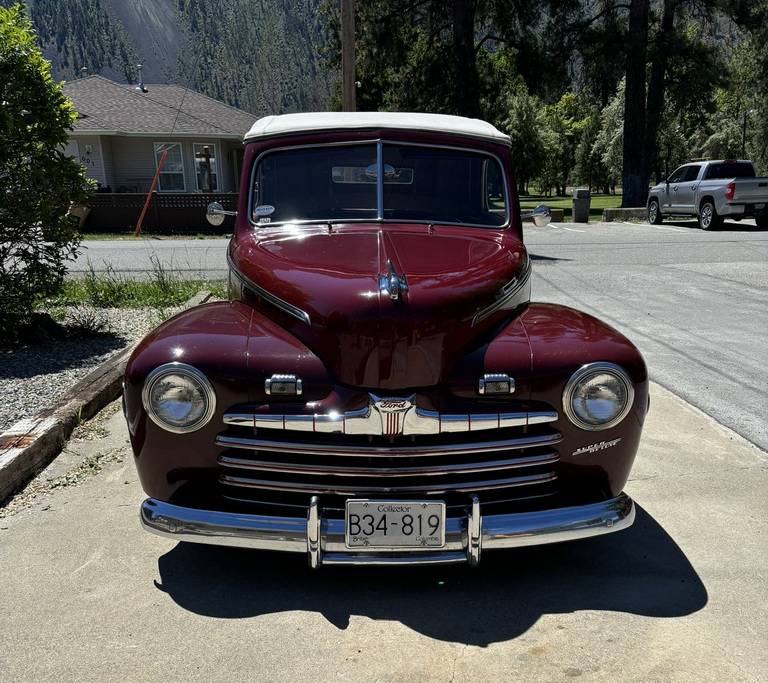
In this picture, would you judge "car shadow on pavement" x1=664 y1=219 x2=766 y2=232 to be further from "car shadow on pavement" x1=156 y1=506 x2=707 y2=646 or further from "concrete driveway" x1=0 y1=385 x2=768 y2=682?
"car shadow on pavement" x1=156 y1=506 x2=707 y2=646

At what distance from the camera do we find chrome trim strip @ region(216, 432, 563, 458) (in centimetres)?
270

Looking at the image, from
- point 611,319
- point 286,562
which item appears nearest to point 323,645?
point 286,562

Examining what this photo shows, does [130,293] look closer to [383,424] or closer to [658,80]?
[383,424]

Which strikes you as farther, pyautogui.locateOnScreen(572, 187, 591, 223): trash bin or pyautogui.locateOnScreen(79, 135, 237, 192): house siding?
pyautogui.locateOnScreen(79, 135, 237, 192): house siding

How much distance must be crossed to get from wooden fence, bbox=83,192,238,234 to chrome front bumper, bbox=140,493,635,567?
62.7 feet

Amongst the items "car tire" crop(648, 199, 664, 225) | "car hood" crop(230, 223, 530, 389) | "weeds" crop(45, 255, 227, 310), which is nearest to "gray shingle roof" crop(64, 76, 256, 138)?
"car tire" crop(648, 199, 664, 225)

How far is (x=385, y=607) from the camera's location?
283cm

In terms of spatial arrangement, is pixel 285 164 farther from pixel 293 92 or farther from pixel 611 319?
pixel 293 92

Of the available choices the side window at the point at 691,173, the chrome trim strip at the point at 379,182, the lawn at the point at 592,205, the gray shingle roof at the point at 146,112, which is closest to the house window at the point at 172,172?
the gray shingle roof at the point at 146,112

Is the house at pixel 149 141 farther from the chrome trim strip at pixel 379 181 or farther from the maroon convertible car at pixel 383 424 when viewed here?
the maroon convertible car at pixel 383 424

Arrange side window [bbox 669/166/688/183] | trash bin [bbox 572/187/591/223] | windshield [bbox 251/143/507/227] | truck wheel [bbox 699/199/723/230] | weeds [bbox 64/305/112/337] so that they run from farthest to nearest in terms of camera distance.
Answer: trash bin [bbox 572/187/591/223] → side window [bbox 669/166/688/183] → truck wheel [bbox 699/199/723/230] → weeds [bbox 64/305/112/337] → windshield [bbox 251/143/507/227]

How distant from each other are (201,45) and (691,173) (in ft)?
451

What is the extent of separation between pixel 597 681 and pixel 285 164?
305cm

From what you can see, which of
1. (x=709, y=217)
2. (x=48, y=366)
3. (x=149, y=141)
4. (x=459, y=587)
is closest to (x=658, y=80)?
(x=709, y=217)
